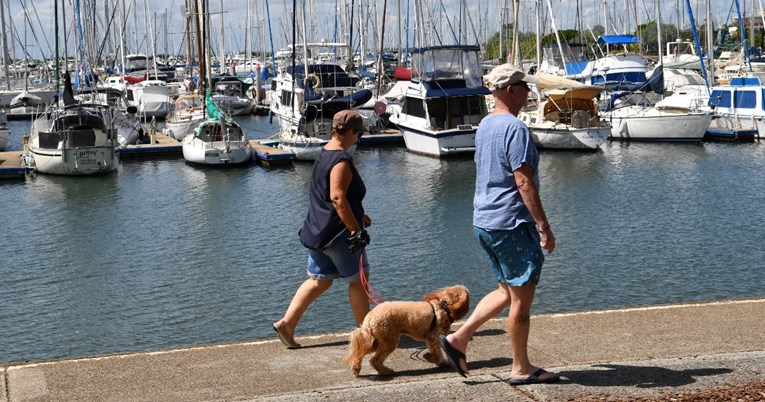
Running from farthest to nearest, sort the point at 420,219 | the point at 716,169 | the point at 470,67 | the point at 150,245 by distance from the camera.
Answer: the point at 470,67, the point at 716,169, the point at 420,219, the point at 150,245

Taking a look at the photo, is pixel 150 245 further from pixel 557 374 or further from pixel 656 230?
pixel 557 374

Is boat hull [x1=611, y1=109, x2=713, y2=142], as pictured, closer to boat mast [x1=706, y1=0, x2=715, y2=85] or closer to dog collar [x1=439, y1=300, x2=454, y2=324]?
boat mast [x1=706, y1=0, x2=715, y2=85]

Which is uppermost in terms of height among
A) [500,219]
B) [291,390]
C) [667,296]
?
[500,219]

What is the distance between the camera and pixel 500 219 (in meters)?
6.44

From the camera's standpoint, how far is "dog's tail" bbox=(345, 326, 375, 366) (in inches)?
269

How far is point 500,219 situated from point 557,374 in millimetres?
1004

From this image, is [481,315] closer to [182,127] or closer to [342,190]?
[342,190]

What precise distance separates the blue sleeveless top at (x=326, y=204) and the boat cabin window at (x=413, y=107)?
1113 inches

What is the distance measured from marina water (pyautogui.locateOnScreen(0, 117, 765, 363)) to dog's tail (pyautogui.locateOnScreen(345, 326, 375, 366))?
574 cm

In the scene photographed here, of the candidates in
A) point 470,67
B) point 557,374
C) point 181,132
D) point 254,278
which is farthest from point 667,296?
point 181,132

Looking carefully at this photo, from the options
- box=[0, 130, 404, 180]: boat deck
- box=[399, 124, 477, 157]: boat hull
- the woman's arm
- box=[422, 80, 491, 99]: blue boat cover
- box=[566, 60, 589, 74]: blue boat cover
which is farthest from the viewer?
box=[566, 60, 589, 74]: blue boat cover

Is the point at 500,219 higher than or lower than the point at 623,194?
higher

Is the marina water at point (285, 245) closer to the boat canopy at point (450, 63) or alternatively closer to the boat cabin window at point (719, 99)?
the boat canopy at point (450, 63)

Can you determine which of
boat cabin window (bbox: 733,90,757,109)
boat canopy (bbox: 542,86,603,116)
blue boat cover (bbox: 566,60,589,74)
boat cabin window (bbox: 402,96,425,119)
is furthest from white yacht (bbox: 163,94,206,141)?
boat cabin window (bbox: 733,90,757,109)
